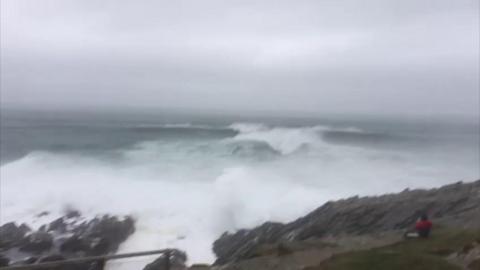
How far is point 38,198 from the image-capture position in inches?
1359

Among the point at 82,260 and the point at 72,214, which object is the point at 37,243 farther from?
the point at 82,260

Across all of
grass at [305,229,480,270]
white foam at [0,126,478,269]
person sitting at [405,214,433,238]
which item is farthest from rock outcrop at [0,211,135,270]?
person sitting at [405,214,433,238]

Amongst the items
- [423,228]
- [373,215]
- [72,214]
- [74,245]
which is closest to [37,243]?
[74,245]

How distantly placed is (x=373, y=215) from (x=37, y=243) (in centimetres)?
1296

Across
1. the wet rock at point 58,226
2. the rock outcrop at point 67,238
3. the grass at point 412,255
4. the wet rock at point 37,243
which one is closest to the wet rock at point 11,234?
the rock outcrop at point 67,238

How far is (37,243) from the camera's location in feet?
75.9

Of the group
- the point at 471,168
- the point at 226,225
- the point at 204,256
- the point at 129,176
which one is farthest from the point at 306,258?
the point at 471,168

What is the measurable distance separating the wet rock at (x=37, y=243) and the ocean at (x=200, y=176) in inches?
123

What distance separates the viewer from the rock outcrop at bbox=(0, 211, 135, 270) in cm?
2192

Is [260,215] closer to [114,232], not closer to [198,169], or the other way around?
[114,232]

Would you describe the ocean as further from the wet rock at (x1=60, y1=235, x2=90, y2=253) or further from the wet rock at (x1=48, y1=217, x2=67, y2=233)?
the wet rock at (x1=60, y1=235, x2=90, y2=253)

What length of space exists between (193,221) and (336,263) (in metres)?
20.0

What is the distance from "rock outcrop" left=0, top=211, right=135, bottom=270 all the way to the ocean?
0.91 metres

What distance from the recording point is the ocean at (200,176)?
103 ft
